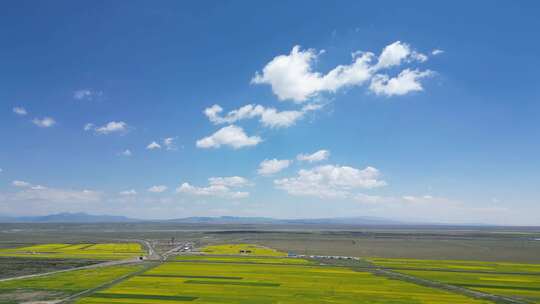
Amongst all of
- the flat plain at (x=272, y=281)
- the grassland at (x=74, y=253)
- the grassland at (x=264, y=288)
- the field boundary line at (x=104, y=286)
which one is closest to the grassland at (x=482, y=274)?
the flat plain at (x=272, y=281)

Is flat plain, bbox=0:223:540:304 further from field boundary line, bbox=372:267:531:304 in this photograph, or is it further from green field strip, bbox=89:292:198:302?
field boundary line, bbox=372:267:531:304

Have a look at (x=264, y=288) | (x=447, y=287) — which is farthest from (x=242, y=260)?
(x=447, y=287)

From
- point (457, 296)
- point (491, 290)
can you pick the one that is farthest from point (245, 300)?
point (491, 290)

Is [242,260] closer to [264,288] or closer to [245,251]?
[245,251]

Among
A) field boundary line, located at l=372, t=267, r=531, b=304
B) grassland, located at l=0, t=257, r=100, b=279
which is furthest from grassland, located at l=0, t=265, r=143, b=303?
field boundary line, located at l=372, t=267, r=531, b=304

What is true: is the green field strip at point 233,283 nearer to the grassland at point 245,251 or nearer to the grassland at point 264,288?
the grassland at point 264,288

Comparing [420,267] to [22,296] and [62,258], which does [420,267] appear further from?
[62,258]

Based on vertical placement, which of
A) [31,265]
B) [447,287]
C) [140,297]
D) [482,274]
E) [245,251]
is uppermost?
[140,297]
